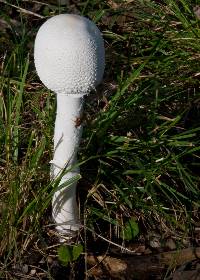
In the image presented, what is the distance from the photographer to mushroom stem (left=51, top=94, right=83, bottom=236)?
1.75 metres

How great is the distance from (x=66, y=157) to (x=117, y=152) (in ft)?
1.32

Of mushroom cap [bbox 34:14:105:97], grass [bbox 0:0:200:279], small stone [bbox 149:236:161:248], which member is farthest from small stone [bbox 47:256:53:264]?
mushroom cap [bbox 34:14:105:97]

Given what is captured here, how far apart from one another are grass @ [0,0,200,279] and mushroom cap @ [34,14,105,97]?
375mm

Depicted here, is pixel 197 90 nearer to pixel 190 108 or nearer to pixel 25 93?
pixel 190 108

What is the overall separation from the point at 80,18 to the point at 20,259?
34.0 inches

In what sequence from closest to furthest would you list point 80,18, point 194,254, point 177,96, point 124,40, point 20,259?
point 80,18, point 20,259, point 194,254, point 177,96, point 124,40

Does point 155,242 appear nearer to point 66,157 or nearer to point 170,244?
point 170,244

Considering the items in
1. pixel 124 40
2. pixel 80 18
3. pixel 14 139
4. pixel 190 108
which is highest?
pixel 124 40

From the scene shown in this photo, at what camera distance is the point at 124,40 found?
282 cm

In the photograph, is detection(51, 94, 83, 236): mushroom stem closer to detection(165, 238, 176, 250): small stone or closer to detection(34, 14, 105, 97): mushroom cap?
detection(34, 14, 105, 97): mushroom cap

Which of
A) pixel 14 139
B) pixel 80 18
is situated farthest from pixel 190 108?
pixel 80 18

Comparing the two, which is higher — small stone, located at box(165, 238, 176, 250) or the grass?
the grass

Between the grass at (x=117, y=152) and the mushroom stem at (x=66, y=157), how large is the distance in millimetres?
57

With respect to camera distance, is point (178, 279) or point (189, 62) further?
point (189, 62)
